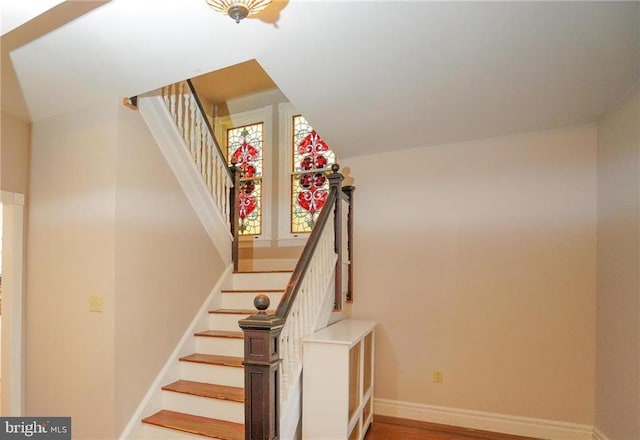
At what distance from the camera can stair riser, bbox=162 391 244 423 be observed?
2.50 meters

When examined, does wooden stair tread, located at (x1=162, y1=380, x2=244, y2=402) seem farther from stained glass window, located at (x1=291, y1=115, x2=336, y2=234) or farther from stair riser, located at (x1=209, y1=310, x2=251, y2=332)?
stained glass window, located at (x1=291, y1=115, x2=336, y2=234)

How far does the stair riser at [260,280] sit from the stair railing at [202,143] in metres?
0.16

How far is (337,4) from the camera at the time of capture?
5.48 ft

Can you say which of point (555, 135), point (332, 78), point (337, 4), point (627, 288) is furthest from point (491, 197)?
point (337, 4)

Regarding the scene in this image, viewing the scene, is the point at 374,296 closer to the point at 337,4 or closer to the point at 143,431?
the point at 143,431

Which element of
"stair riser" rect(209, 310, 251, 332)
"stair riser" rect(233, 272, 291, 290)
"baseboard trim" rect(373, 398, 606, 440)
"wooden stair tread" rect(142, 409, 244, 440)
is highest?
"stair riser" rect(233, 272, 291, 290)

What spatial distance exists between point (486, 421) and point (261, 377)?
2.25 meters

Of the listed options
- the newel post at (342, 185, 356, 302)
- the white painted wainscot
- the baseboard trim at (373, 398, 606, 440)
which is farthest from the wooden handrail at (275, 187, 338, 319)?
the baseboard trim at (373, 398, 606, 440)

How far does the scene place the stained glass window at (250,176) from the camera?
4.80 m

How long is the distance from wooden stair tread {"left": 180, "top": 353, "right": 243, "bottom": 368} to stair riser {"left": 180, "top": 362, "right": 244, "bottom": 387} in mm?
30

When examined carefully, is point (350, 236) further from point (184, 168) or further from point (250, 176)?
point (250, 176)

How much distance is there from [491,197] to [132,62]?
2.94 metres

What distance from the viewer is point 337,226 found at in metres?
3.34

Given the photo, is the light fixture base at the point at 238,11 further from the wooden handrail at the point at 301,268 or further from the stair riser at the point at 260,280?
the stair riser at the point at 260,280
